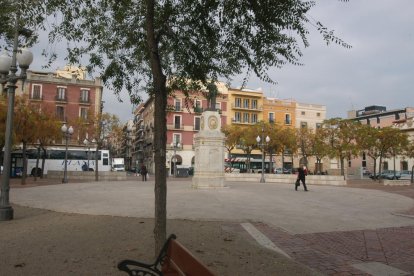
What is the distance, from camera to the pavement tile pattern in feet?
19.6

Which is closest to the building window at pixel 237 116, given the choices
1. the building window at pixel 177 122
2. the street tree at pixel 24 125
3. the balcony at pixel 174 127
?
the balcony at pixel 174 127

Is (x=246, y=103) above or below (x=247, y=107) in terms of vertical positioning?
above

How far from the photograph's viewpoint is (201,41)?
21.6ft

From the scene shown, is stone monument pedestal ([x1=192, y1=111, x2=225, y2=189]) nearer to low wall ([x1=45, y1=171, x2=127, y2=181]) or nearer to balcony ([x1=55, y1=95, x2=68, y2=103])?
low wall ([x1=45, y1=171, x2=127, y2=181])

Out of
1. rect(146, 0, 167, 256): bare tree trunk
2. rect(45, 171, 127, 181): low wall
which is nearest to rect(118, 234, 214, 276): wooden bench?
rect(146, 0, 167, 256): bare tree trunk

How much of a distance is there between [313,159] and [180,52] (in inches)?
2907

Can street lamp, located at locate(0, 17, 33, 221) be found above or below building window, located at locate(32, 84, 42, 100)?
below

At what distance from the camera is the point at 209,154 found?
2225 cm

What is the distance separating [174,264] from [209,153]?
18.5 m

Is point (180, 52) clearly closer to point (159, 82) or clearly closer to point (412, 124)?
point (159, 82)

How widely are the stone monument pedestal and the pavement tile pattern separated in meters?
→ 12.8

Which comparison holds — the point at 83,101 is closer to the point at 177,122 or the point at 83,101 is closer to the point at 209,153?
the point at 177,122

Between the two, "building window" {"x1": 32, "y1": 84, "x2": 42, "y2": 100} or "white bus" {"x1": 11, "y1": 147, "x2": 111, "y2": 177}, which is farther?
"building window" {"x1": 32, "y1": 84, "x2": 42, "y2": 100}

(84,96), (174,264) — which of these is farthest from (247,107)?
(174,264)
